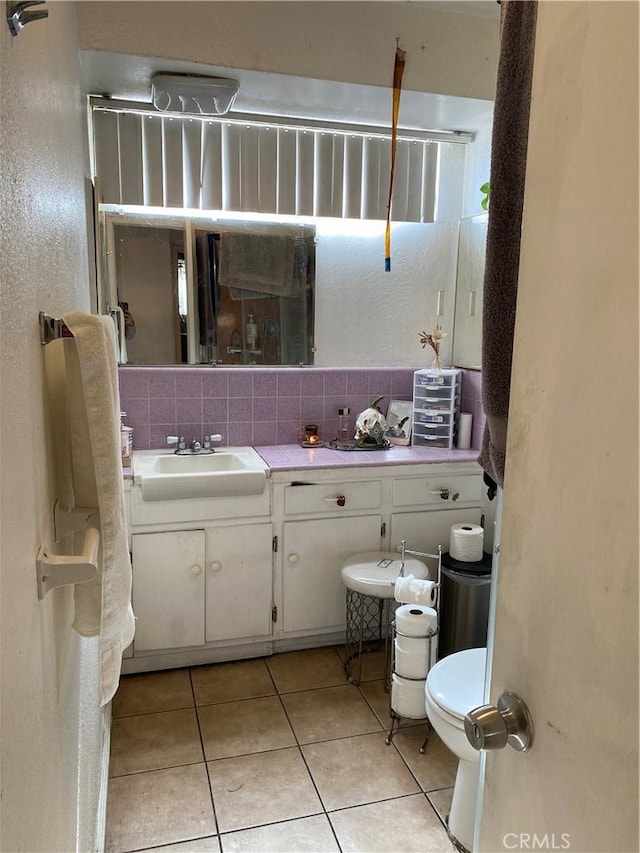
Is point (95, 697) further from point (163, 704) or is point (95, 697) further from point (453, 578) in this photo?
point (453, 578)

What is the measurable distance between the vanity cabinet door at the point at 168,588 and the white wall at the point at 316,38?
1800 millimetres

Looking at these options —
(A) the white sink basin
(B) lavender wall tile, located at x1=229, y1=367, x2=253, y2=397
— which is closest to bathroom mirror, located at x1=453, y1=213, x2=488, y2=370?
(B) lavender wall tile, located at x1=229, y1=367, x2=253, y2=397

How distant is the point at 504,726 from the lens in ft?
2.31

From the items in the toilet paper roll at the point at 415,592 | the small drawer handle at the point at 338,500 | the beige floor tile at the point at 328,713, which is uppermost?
the small drawer handle at the point at 338,500

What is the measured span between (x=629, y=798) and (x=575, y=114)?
63 cm

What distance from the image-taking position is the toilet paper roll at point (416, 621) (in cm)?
215

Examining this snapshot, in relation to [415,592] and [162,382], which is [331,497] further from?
[162,382]

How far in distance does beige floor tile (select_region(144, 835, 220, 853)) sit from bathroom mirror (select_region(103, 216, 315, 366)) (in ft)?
6.25

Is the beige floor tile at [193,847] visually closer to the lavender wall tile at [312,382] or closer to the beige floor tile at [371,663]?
the beige floor tile at [371,663]

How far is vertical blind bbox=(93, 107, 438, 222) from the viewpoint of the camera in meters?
2.74

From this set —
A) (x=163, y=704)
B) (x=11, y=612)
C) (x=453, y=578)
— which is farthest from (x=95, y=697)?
(x=453, y=578)

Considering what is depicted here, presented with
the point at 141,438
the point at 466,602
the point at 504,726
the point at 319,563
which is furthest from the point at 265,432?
the point at 504,726

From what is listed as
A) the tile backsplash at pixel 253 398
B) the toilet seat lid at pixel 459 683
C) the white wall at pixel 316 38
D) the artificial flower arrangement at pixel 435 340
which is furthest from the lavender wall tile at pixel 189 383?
the toilet seat lid at pixel 459 683

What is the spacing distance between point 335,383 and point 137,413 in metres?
0.97
